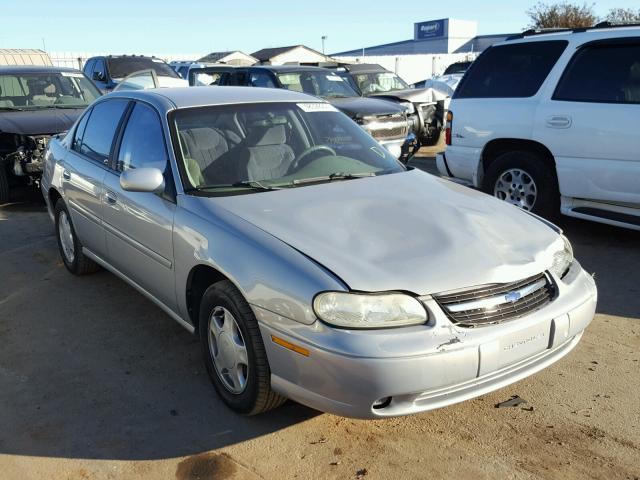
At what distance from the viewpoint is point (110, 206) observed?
14.4 feet

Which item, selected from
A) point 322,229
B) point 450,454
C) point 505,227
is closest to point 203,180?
point 322,229

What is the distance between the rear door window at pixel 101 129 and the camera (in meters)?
4.63

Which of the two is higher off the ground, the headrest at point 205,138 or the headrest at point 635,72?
the headrest at point 635,72

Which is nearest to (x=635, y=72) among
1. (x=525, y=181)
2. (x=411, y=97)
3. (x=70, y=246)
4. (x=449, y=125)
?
(x=525, y=181)

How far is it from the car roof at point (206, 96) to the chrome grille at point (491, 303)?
2.19 m

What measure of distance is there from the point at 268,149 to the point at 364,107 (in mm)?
6778

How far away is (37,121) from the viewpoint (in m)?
8.27

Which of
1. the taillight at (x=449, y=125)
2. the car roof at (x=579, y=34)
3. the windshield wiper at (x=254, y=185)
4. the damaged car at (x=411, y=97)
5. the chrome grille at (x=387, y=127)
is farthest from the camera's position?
the damaged car at (x=411, y=97)

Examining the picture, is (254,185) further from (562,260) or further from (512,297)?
(562,260)

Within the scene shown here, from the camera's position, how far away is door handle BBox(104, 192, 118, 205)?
4.31 m

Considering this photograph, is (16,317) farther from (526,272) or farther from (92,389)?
(526,272)

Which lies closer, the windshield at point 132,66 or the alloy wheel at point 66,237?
the alloy wheel at point 66,237

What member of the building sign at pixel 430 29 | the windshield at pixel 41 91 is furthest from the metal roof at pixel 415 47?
the windshield at pixel 41 91

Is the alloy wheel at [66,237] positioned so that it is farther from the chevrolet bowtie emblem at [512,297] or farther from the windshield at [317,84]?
the windshield at [317,84]
